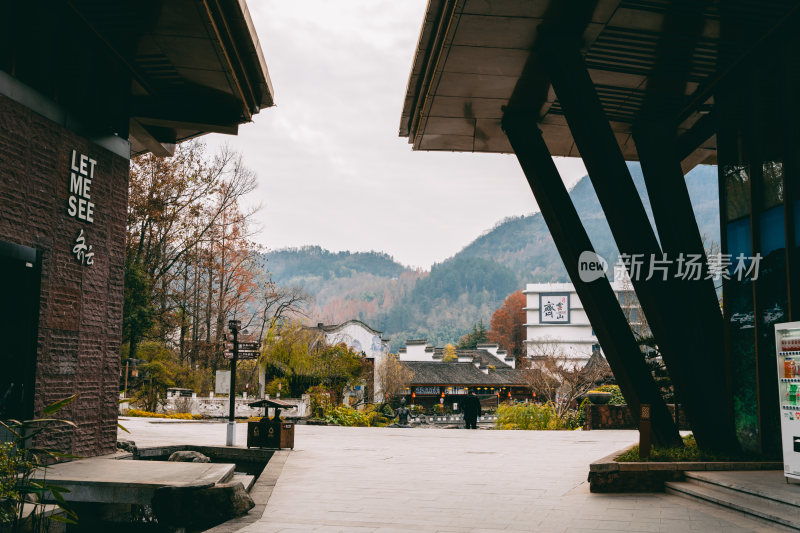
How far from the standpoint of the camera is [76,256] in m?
10.5

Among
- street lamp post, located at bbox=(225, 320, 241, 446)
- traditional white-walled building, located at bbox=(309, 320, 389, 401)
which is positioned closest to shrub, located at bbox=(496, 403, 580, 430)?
street lamp post, located at bbox=(225, 320, 241, 446)

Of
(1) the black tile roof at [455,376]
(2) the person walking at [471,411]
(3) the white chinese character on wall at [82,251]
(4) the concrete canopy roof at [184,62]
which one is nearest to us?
(4) the concrete canopy roof at [184,62]

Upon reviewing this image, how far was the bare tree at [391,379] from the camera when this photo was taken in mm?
50844

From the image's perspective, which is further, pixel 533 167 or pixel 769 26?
pixel 533 167

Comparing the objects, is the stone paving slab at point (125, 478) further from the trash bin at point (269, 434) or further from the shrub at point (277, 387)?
the shrub at point (277, 387)

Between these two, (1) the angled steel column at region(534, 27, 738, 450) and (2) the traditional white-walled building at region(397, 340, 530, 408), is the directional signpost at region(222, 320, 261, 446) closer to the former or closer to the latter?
(1) the angled steel column at region(534, 27, 738, 450)

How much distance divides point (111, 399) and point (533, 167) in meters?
7.98

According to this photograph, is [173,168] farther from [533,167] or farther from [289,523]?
[289,523]

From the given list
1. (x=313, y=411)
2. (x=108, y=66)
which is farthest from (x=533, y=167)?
(x=313, y=411)

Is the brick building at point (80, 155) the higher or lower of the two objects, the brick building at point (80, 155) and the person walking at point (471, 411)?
the higher

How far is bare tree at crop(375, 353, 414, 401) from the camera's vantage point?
167ft

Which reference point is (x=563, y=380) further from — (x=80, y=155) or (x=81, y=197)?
(x=80, y=155)

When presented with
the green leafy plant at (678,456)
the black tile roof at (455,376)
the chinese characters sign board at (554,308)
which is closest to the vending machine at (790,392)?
the green leafy plant at (678,456)

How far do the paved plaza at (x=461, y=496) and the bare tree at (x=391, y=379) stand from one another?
112ft
